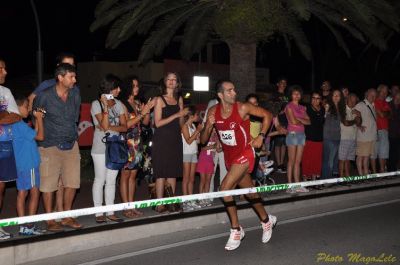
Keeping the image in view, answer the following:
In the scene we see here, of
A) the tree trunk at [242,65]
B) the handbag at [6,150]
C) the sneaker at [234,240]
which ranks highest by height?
the tree trunk at [242,65]

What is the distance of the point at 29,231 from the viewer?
22.4ft

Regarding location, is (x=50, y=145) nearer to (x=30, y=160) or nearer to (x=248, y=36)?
(x=30, y=160)

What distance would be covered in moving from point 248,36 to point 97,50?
35.9 m

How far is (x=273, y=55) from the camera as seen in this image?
45.0m

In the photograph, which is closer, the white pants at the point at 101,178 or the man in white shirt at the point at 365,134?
the white pants at the point at 101,178

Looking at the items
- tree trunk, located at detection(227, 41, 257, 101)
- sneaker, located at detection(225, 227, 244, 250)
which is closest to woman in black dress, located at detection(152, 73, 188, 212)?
sneaker, located at detection(225, 227, 244, 250)

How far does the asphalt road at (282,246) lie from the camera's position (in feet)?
21.1

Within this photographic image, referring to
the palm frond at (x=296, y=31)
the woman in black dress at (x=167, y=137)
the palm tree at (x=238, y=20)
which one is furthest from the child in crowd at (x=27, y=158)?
the palm frond at (x=296, y=31)

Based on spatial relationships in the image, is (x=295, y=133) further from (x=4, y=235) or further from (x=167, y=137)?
(x=4, y=235)

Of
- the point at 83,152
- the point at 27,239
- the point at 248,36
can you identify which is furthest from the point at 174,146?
the point at 83,152

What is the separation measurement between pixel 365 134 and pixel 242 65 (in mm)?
2887

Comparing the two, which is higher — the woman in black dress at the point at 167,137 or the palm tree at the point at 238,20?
the palm tree at the point at 238,20

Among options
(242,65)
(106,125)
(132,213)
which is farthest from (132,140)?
(242,65)

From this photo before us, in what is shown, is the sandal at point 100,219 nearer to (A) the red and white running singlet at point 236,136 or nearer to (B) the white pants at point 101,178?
(B) the white pants at point 101,178
